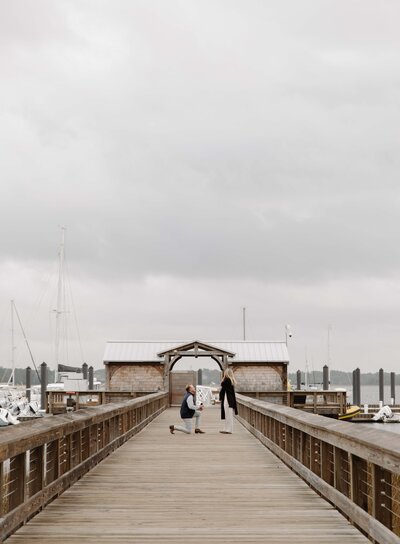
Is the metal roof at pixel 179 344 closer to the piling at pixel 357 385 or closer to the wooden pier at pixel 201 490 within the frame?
the piling at pixel 357 385

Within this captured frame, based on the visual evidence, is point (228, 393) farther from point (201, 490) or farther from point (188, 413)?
point (201, 490)

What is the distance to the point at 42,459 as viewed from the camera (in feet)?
26.2

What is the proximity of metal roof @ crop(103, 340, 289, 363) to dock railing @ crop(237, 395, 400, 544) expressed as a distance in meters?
36.4

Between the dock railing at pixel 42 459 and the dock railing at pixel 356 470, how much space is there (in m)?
2.79

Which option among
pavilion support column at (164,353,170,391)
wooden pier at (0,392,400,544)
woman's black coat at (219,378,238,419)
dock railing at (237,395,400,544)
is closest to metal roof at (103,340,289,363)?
pavilion support column at (164,353,170,391)

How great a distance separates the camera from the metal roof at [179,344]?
47125mm

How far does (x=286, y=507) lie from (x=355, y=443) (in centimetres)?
197

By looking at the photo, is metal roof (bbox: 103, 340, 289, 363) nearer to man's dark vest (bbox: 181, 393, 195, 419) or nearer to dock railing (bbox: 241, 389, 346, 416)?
dock railing (bbox: 241, 389, 346, 416)

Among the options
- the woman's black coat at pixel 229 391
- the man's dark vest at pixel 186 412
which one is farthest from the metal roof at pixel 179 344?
the woman's black coat at pixel 229 391

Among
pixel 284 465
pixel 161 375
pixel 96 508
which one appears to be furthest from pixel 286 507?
pixel 161 375

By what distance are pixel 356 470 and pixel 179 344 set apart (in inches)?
1554

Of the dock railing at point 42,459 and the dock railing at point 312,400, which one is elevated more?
the dock railing at point 42,459

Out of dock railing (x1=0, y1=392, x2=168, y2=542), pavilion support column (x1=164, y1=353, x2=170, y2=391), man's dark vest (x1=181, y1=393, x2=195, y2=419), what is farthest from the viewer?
pavilion support column (x1=164, y1=353, x2=170, y2=391)

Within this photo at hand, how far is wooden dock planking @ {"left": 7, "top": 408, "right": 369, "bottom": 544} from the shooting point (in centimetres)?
657
